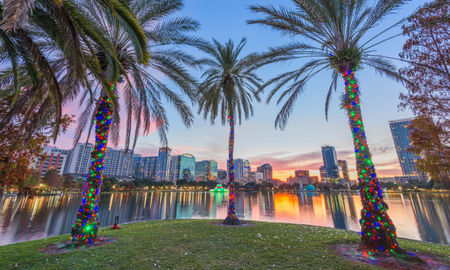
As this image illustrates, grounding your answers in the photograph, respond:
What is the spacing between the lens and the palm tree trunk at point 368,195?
5652mm

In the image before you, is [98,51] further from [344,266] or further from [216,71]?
[344,266]

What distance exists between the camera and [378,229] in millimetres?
5742

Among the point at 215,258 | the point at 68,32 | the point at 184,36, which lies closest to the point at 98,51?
the point at 184,36

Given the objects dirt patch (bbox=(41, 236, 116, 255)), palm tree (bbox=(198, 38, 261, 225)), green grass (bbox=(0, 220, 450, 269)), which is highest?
palm tree (bbox=(198, 38, 261, 225))

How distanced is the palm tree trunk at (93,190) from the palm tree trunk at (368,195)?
960cm

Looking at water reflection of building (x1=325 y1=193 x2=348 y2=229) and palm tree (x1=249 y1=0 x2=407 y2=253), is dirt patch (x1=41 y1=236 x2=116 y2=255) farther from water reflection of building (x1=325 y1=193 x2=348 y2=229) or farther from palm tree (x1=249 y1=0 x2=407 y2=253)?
water reflection of building (x1=325 y1=193 x2=348 y2=229)

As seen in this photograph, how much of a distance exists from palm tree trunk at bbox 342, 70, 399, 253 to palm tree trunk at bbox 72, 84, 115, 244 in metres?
9.60

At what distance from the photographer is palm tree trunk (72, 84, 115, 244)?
704 cm

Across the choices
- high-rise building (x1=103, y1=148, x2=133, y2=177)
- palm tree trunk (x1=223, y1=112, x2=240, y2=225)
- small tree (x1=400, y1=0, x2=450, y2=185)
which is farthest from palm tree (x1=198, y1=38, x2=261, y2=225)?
high-rise building (x1=103, y1=148, x2=133, y2=177)

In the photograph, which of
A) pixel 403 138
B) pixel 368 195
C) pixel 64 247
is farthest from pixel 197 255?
pixel 403 138

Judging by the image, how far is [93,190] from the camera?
751 cm

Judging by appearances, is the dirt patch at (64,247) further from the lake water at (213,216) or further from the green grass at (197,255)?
the lake water at (213,216)

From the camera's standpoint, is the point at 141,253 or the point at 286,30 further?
the point at 286,30

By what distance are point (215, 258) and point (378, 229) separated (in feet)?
16.5
